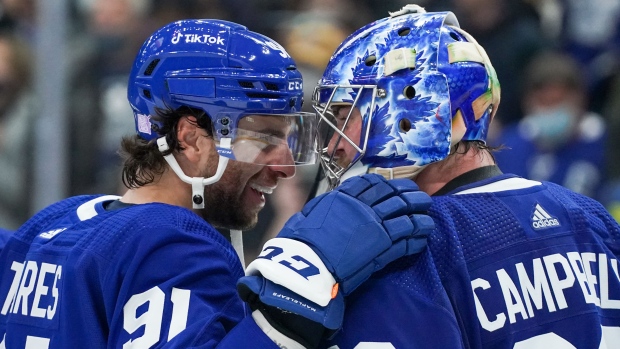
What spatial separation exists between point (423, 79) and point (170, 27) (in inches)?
31.4

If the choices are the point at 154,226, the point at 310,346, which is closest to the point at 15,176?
the point at 154,226

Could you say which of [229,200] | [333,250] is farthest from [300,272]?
[229,200]

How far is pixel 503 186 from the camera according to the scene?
230cm

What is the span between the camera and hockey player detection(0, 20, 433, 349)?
204cm

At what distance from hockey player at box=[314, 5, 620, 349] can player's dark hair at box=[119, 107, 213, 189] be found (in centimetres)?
35

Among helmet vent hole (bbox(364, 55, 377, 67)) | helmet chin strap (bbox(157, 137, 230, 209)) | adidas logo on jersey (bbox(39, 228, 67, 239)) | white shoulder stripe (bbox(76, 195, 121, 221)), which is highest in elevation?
helmet vent hole (bbox(364, 55, 377, 67))

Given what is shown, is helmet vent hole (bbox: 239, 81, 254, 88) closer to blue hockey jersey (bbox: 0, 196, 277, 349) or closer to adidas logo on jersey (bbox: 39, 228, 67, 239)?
blue hockey jersey (bbox: 0, 196, 277, 349)

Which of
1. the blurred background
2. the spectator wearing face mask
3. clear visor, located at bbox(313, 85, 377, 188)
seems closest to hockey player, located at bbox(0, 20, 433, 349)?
clear visor, located at bbox(313, 85, 377, 188)

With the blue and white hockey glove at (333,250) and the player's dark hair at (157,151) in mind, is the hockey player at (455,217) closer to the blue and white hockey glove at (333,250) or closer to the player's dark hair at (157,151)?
the blue and white hockey glove at (333,250)

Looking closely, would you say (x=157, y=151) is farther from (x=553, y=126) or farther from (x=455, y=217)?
(x=553, y=126)

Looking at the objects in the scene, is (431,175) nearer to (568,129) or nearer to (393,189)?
(393,189)

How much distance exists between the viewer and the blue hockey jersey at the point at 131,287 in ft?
7.21

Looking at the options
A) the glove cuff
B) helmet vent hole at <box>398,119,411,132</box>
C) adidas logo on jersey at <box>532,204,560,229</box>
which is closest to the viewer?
the glove cuff

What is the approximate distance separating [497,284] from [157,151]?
1.06 meters
